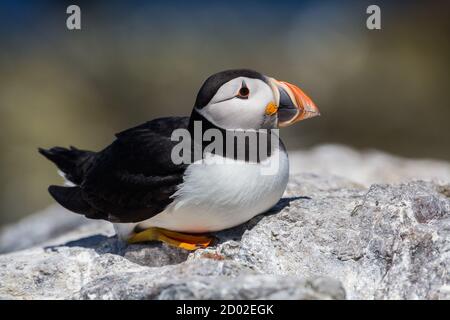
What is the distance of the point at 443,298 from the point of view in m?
4.36

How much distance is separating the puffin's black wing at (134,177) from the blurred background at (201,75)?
9.04 metres

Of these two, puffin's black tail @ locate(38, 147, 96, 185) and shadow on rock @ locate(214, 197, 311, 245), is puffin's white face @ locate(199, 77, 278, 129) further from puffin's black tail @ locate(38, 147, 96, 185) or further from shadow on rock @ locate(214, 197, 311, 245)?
puffin's black tail @ locate(38, 147, 96, 185)

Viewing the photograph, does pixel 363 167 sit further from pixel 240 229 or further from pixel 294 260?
pixel 294 260

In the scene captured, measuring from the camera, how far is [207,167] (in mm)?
5270

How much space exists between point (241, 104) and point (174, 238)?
3.95ft

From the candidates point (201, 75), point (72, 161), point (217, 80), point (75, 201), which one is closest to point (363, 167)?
point (72, 161)

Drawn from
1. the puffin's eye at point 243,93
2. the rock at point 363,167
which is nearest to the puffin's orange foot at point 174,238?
the puffin's eye at point 243,93

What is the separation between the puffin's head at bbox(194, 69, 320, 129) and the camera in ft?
17.2

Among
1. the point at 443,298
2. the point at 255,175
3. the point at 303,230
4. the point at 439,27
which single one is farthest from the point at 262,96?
the point at 439,27

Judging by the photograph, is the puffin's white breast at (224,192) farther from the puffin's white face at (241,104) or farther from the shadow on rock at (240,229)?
the puffin's white face at (241,104)

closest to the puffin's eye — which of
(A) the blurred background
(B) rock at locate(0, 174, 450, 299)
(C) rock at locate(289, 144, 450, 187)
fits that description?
(B) rock at locate(0, 174, 450, 299)

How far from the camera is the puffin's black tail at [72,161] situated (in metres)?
6.62

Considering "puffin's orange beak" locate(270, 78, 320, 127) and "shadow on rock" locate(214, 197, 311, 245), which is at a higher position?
"puffin's orange beak" locate(270, 78, 320, 127)

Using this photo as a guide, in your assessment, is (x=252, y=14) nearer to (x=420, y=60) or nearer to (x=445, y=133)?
Answer: (x=420, y=60)
